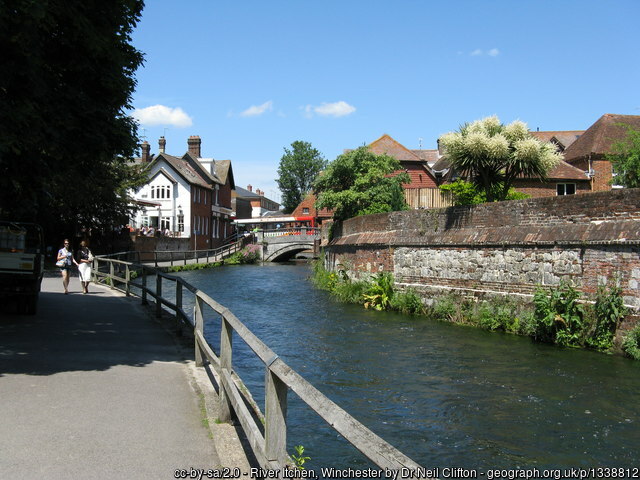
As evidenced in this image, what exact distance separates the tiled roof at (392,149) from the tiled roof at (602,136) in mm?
12252

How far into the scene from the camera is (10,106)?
8.22 meters

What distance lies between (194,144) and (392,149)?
28.9m

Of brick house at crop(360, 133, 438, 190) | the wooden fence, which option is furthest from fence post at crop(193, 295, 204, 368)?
brick house at crop(360, 133, 438, 190)

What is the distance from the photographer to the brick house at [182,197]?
58656 millimetres

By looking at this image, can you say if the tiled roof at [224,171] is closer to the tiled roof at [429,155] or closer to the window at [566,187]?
the tiled roof at [429,155]

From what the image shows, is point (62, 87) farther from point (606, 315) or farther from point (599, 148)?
point (599, 148)

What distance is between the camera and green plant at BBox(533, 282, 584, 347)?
12.6 m

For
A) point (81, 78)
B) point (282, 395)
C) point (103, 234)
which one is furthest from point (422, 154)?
point (282, 395)

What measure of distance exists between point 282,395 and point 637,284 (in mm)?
10088

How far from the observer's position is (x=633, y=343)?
11.2m

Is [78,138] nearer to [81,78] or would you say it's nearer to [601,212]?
[81,78]

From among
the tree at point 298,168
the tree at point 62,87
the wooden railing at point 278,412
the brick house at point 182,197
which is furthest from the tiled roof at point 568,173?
the tree at point 298,168

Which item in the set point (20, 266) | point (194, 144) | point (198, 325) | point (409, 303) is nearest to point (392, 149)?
point (194, 144)

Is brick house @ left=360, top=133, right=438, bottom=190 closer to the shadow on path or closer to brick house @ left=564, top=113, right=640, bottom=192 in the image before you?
brick house @ left=564, top=113, right=640, bottom=192
